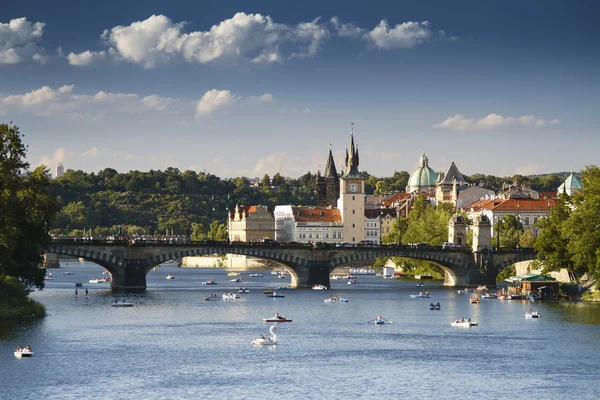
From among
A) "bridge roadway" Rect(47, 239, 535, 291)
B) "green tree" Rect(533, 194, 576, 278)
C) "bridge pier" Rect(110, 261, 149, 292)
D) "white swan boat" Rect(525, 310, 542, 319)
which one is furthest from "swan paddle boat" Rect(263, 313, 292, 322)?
"bridge pier" Rect(110, 261, 149, 292)

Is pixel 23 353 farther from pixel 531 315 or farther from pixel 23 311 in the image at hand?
pixel 531 315

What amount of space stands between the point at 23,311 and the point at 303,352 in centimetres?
2753

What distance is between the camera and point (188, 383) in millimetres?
67938

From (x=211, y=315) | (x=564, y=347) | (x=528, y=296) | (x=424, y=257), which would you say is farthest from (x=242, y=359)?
(x=424, y=257)

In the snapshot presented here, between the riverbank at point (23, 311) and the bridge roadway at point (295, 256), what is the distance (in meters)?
32.3

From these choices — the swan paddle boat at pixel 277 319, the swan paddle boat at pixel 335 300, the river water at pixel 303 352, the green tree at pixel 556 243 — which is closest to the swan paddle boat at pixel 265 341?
the river water at pixel 303 352

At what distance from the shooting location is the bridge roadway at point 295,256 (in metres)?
137

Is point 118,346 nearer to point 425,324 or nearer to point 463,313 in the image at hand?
point 425,324

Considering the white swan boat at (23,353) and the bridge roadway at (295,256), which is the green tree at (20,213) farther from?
the bridge roadway at (295,256)

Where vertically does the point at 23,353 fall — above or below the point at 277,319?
below

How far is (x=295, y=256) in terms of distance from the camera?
148875 millimetres

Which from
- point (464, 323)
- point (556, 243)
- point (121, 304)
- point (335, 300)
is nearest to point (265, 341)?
point (464, 323)

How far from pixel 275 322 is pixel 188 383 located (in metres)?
32.9

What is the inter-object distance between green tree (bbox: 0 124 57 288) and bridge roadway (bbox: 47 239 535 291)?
28.2 meters
